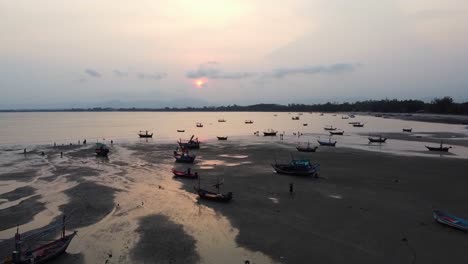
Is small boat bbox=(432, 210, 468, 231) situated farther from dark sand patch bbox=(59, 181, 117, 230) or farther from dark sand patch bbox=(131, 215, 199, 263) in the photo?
dark sand patch bbox=(59, 181, 117, 230)

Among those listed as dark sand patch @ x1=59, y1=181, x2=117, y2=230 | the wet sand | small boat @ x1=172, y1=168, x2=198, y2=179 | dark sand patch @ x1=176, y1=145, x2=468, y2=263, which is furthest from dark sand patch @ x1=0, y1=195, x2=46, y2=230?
small boat @ x1=172, y1=168, x2=198, y2=179

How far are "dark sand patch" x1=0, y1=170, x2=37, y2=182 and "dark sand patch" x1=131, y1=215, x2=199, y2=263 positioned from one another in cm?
2181

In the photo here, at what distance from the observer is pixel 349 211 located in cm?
2656

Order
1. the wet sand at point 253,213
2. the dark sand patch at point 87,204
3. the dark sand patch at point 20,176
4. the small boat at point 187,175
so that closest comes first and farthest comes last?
the wet sand at point 253,213 → the dark sand patch at point 87,204 → the small boat at point 187,175 → the dark sand patch at point 20,176

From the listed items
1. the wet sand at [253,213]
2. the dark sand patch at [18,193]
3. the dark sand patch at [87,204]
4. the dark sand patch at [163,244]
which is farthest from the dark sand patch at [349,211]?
the dark sand patch at [18,193]

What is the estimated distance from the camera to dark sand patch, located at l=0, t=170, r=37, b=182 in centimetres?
3966

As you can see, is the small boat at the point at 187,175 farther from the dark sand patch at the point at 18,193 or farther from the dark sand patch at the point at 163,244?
the dark sand patch at the point at 163,244

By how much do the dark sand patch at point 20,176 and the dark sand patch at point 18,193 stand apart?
16.0 ft

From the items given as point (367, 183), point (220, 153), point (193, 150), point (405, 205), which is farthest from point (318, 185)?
point (193, 150)

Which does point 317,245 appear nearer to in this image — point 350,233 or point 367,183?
point 350,233

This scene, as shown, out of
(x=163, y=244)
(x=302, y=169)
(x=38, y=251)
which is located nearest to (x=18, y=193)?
(x=38, y=251)

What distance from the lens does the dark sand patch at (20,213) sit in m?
24.7

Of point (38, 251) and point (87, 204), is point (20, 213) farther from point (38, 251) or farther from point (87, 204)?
point (38, 251)

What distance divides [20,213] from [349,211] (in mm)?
22837
